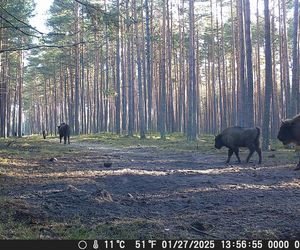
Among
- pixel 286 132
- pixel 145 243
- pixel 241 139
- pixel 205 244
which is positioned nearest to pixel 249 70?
pixel 241 139

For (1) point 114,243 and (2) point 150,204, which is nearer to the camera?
(1) point 114,243

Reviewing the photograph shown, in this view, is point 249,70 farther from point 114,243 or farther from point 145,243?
point 114,243

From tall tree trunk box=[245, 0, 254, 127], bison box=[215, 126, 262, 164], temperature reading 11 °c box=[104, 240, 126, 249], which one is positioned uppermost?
tall tree trunk box=[245, 0, 254, 127]

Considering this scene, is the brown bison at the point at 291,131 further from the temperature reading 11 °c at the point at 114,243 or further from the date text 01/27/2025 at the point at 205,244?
the temperature reading 11 °c at the point at 114,243

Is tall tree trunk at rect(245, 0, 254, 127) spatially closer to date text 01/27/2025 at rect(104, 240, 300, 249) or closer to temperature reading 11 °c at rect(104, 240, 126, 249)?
date text 01/27/2025 at rect(104, 240, 300, 249)

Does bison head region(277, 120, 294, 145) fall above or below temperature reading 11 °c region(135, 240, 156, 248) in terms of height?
above

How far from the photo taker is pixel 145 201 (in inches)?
300

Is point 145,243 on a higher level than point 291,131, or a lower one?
lower
